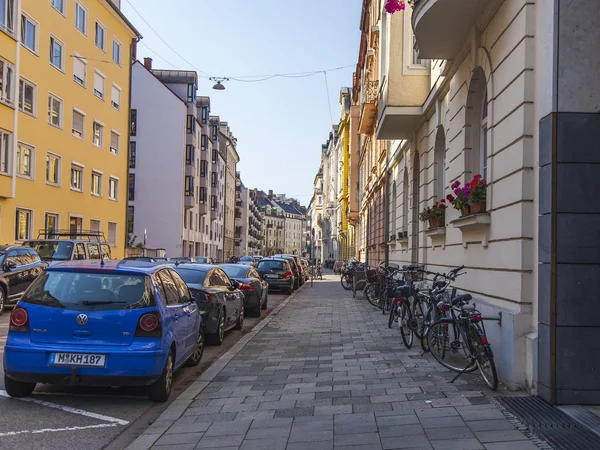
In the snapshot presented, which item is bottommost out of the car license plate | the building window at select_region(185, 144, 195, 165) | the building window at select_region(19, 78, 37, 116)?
the car license plate

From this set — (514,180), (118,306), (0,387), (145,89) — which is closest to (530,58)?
(514,180)

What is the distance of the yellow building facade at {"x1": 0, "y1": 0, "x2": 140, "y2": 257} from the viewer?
2511 cm

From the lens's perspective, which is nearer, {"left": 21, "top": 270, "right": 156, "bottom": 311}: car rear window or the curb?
the curb

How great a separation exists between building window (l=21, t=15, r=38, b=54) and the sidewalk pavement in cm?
2174

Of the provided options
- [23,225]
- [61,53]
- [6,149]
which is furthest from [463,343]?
[61,53]

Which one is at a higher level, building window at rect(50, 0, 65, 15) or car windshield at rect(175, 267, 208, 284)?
building window at rect(50, 0, 65, 15)

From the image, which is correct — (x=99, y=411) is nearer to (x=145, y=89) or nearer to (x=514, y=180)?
(x=514, y=180)

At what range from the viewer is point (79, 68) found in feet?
104

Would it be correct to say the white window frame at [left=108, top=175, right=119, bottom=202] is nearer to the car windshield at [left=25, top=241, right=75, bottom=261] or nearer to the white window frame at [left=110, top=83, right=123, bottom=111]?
the white window frame at [left=110, top=83, right=123, bottom=111]

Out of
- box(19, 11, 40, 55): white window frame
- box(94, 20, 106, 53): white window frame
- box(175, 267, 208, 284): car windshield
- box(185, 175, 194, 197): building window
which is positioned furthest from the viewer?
box(185, 175, 194, 197): building window

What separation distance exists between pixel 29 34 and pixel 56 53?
2630mm

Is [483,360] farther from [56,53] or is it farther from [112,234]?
[112,234]

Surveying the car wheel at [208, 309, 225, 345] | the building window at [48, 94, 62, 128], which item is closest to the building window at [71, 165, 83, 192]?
the building window at [48, 94, 62, 128]

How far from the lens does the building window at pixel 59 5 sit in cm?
2899
